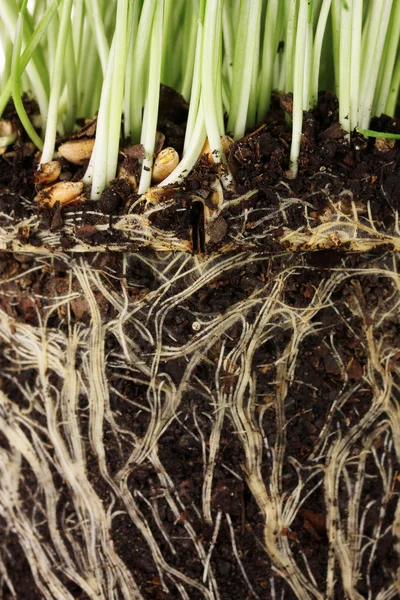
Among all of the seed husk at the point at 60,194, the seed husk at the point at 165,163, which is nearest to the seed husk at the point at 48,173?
the seed husk at the point at 60,194

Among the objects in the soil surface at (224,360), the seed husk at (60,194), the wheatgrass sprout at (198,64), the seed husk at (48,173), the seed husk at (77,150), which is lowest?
the soil surface at (224,360)

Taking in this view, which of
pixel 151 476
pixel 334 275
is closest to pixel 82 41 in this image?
pixel 334 275

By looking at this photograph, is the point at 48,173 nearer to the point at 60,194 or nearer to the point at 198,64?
the point at 60,194

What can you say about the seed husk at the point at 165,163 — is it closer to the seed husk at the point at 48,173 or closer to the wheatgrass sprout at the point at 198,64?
the wheatgrass sprout at the point at 198,64

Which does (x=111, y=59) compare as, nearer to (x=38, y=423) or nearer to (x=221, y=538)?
(x=38, y=423)

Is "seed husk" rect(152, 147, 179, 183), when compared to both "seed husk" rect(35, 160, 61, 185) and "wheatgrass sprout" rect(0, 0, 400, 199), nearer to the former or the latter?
"wheatgrass sprout" rect(0, 0, 400, 199)
